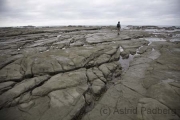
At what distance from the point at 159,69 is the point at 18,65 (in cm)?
959

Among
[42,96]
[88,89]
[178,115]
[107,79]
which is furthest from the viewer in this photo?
[107,79]

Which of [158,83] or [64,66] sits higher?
[64,66]

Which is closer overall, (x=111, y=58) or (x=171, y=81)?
(x=171, y=81)

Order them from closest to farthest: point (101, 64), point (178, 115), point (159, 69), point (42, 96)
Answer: point (178, 115), point (42, 96), point (159, 69), point (101, 64)

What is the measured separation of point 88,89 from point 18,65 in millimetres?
5352

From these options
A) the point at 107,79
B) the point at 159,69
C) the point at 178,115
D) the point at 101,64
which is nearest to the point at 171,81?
the point at 159,69

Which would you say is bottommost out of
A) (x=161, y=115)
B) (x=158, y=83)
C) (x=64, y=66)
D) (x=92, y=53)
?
(x=161, y=115)

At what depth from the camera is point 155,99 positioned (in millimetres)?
4004

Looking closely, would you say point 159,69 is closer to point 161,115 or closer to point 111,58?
point 111,58

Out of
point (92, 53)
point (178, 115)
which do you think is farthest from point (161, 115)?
point (92, 53)

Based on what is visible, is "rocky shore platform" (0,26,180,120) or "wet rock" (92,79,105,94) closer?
"rocky shore platform" (0,26,180,120)

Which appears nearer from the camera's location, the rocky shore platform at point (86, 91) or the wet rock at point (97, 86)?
the rocky shore platform at point (86, 91)

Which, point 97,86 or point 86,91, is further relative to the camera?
point 97,86

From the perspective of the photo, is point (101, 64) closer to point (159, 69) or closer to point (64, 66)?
point (64, 66)
